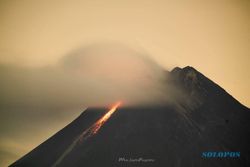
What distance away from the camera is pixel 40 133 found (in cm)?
589

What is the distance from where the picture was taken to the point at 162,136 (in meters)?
5.99

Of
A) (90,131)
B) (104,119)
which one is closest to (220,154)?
(104,119)

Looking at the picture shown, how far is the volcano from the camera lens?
579cm

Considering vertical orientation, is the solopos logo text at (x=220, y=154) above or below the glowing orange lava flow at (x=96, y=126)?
below

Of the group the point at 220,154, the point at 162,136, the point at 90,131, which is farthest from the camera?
the point at 90,131

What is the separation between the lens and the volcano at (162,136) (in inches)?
228

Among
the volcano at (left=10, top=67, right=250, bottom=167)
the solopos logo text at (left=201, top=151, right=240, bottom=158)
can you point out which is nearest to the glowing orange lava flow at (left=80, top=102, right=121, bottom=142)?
the volcano at (left=10, top=67, right=250, bottom=167)

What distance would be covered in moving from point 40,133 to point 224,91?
304cm

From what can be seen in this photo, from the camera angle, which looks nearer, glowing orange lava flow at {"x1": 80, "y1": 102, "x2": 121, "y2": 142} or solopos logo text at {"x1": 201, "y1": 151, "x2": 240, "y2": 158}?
solopos logo text at {"x1": 201, "y1": 151, "x2": 240, "y2": 158}

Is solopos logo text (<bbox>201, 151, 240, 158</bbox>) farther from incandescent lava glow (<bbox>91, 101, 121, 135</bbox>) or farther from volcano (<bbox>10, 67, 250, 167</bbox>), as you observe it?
incandescent lava glow (<bbox>91, 101, 121, 135</bbox>)

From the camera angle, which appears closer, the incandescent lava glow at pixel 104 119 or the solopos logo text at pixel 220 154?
the solopos logo text at pixel 220 154

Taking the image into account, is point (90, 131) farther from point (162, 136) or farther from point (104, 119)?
point (162, 136)

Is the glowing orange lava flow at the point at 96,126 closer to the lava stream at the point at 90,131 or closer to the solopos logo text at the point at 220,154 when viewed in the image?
the lava stream at the point at 90,131

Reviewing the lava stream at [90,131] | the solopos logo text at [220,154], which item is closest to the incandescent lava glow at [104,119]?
the lava stream at [90,131]
